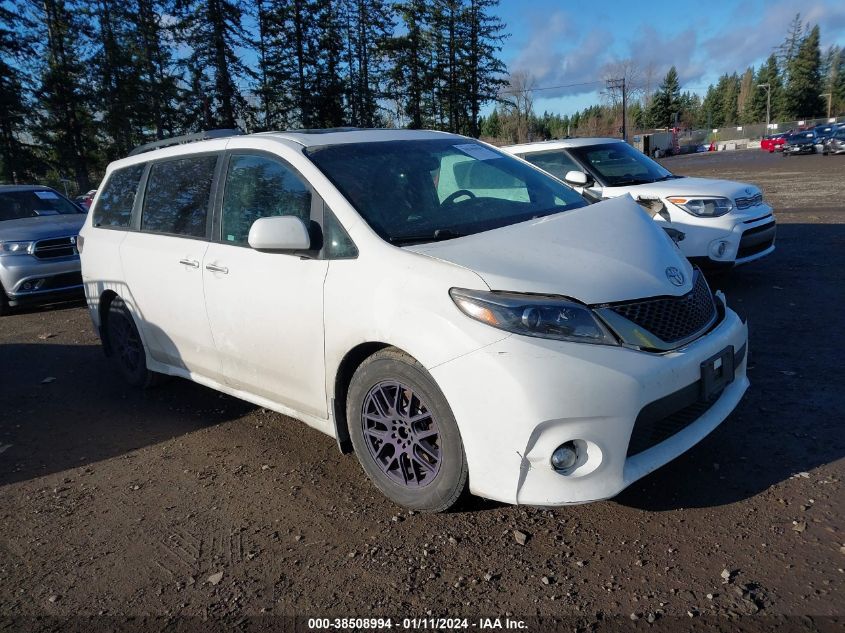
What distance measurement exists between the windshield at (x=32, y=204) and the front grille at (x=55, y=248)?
1.26m

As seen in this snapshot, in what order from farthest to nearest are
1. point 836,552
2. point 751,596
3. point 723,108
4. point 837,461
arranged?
1. point 723,108
2. point 837,461
3. point 836,552
4. point 751,596

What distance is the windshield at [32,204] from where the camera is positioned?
9469mm

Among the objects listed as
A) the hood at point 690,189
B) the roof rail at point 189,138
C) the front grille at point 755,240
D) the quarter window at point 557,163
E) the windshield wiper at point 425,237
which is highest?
the roof rail at point 189,138

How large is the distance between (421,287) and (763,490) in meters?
1.91

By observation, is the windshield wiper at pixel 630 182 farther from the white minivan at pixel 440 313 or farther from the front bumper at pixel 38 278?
the front bumper at pixel 38 278

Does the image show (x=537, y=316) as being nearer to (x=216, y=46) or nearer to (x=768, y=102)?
(x=216, y=46)

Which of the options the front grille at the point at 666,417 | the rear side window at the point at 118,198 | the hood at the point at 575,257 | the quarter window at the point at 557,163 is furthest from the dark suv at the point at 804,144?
the front grille at the point at 666,417

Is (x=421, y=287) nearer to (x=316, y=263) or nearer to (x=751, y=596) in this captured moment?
(x=316, y=263)

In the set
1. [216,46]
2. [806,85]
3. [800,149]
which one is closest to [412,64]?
[216,46]

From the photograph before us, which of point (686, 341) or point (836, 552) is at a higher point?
point (686, 341)

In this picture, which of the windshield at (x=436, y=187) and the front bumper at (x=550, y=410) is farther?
the windshield at (x=436, y=187)

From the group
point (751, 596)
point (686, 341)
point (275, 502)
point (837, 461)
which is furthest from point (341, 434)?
point (837, 461)

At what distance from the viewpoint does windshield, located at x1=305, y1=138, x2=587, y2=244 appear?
3320 millimetres

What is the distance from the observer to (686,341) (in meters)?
2.87
